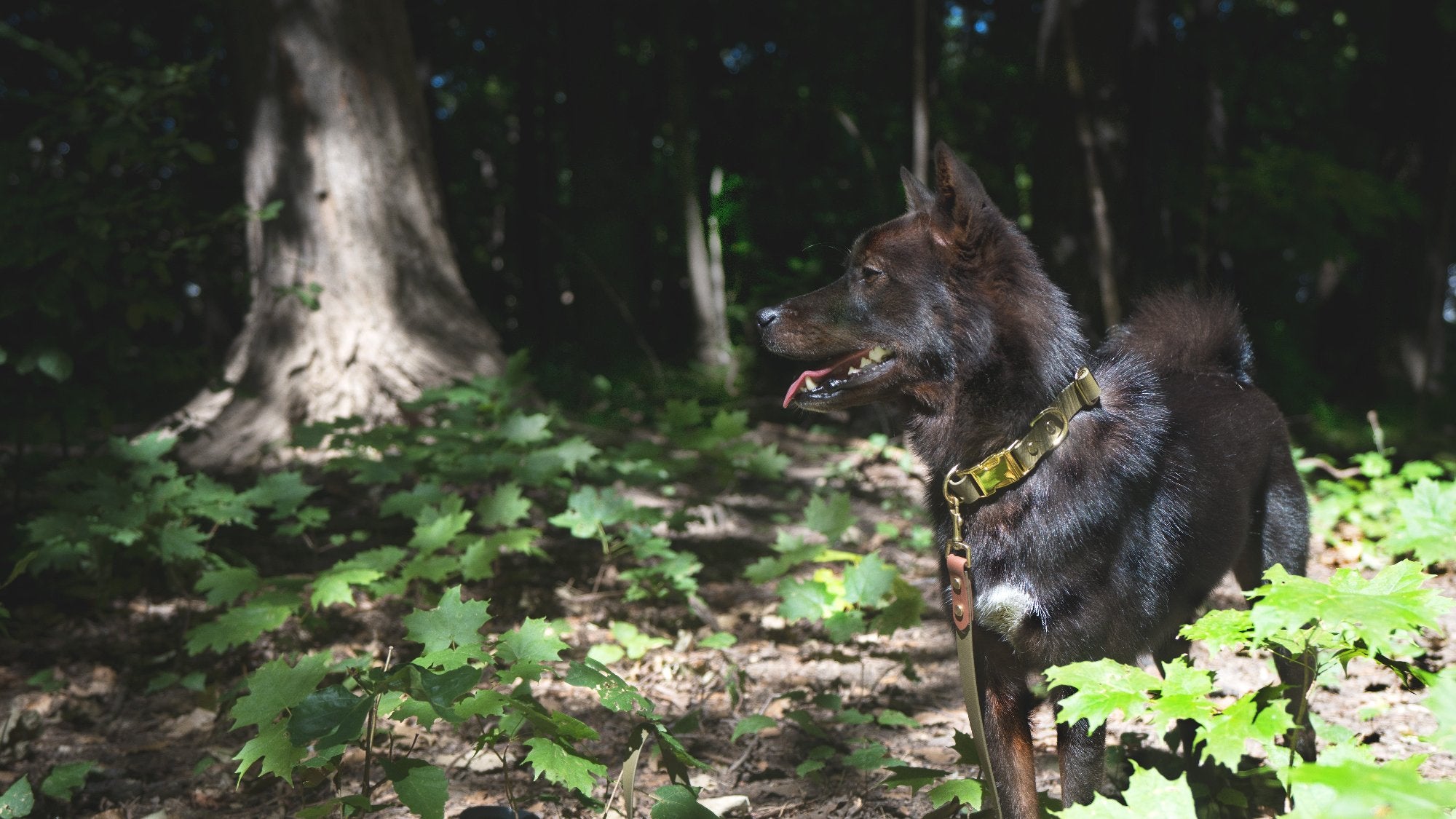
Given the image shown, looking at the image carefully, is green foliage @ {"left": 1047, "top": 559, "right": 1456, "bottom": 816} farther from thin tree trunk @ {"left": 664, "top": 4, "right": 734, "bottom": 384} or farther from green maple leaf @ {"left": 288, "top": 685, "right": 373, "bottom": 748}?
thin tree trunk @ {"left": 664, "top": 4, "right": 734, "bottom": 384}

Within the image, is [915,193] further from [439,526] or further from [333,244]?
[333,244]

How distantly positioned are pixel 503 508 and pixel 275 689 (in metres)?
1.80

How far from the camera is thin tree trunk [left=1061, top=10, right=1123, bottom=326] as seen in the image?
6.44 m

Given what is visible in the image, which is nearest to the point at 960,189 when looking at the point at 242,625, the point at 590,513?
the point at 590,513

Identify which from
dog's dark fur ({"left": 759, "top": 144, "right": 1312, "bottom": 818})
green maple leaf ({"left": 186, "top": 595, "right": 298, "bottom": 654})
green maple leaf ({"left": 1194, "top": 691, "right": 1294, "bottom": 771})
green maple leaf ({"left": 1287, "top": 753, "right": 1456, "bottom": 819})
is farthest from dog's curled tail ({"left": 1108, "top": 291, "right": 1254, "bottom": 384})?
green maple leaf ({"left": 186, "top": 595, "right": 298, "bottom": 654})

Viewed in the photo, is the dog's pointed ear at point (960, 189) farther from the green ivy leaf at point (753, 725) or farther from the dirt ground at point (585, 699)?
the green ivy leaf at point (753, 725)

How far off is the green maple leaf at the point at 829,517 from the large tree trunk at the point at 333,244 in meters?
2.70

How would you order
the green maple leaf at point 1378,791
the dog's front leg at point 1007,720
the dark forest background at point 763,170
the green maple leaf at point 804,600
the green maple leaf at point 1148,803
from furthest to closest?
1. the dark forest background at point 763,170
2. the green maple leaf at point 804,600
3. the dog's front leg at point 1007,720
4. the green maple leaf at point 1148,803
5. the green maple leaf at point 1378,791

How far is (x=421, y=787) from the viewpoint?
2000 mm

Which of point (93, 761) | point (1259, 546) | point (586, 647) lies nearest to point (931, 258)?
point (1259, 546)

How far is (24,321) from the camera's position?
3.95 meters

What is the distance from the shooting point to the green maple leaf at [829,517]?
419 centimetres

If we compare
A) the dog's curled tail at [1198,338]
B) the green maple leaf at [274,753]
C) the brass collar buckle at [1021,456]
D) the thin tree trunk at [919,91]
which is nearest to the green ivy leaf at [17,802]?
the green maple leaf at [274,753]

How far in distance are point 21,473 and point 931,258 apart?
4475mm
